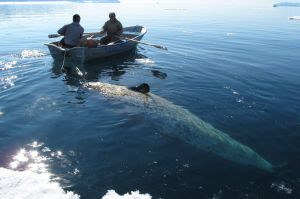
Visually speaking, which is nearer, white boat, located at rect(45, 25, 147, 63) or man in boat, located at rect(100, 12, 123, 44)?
white boat, located at rect(45, 25, 147, 63)

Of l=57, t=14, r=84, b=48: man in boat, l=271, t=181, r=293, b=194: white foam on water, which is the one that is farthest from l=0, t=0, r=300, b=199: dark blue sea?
l=57, t=14, r=84, b=48: man in boat

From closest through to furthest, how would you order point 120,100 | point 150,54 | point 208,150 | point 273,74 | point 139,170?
point 139,170 → point 208,150 → point 120,100 → point 273,74 → point 150,54

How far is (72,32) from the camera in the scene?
20.9 meters

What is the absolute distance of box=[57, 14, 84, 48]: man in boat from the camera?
20.8 metres

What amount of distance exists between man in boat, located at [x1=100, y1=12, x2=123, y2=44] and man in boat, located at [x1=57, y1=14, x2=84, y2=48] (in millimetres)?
2975

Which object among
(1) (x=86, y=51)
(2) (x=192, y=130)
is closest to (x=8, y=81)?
(1) (x=86, y=51)

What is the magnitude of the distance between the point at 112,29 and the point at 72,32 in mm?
3551

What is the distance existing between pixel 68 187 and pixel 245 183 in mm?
4537

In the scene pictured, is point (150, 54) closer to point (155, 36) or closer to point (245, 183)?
point (155, 36)

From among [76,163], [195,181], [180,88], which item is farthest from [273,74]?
[76,163]

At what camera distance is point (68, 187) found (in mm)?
8484

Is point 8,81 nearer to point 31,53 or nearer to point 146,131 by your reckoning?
point 31,53

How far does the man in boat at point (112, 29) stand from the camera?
23500mm

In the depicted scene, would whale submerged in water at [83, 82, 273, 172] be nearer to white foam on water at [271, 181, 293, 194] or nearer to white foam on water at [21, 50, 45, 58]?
white foam on water at [271, 181, 293, 194]
